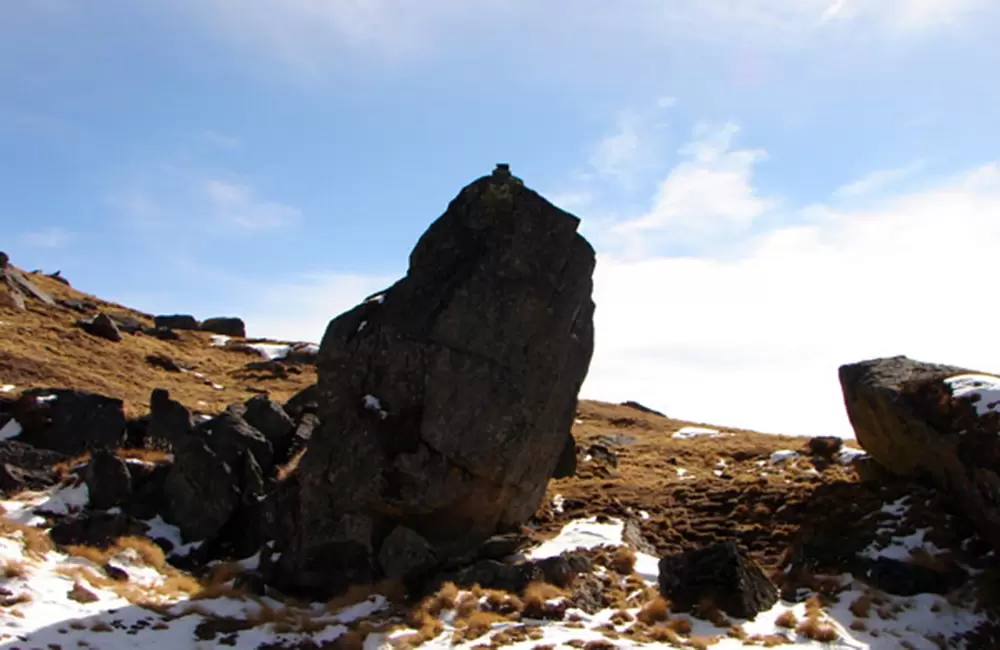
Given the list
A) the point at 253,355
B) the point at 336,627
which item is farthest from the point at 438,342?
the point at 253,355

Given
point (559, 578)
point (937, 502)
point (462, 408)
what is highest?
point (462, 408)

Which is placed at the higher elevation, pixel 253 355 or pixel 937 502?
pixel 253 355

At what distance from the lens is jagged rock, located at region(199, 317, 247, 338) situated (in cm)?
8438

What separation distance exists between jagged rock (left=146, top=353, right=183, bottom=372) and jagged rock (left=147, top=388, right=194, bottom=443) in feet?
89.4

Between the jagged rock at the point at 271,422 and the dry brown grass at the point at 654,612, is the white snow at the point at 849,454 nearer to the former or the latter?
the dry brown grass at the point at 654,612

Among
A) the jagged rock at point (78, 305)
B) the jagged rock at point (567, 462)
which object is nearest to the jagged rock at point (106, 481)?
the jagged rock at point (567, 462)

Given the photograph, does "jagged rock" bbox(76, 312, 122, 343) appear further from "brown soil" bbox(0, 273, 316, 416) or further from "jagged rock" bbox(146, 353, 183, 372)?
"jagged rock" bbox(146, 353, 183, 372)

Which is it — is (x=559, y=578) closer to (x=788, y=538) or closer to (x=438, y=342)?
(x=438, y=342)

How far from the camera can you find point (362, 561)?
22797mm

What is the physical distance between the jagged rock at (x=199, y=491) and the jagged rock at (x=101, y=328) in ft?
122

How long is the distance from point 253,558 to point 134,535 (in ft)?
12.7

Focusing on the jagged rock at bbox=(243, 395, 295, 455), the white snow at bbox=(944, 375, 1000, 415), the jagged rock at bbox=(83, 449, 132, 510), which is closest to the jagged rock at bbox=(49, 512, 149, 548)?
the jagged rock at bbox=(83, 449, 132, 510)

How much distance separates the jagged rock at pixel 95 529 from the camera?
22.5 m

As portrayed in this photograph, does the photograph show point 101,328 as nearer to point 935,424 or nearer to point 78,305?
point 78,305
